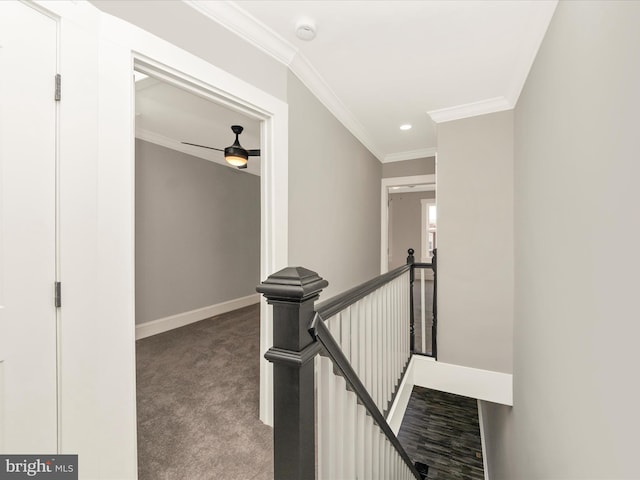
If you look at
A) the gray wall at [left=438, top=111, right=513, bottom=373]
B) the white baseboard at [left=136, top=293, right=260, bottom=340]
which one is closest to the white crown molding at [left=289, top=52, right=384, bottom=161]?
the gray wall at [left=438, top=111, right=513, bottom=373]

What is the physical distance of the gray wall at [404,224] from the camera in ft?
27.7

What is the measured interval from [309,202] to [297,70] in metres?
0.96

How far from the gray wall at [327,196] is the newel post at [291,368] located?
1284 millimetres

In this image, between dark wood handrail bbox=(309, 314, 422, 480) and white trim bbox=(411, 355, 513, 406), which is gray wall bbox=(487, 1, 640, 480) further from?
dark wood handrail bbox=(309, 314, 422, 480)

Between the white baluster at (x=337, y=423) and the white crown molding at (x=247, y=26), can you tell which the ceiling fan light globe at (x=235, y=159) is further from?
the white baluster at (x=337, y=423)

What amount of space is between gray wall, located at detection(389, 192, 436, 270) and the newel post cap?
7.97 meters

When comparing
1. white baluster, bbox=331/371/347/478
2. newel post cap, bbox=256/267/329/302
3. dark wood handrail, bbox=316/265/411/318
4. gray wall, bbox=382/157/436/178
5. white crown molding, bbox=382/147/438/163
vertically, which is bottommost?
white baluster, bbox=331/371/347/478

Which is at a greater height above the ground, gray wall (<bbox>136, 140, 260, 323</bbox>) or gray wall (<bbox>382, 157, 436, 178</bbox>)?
gray wall (<bbox>382, 157, 436, 178</bbox>)

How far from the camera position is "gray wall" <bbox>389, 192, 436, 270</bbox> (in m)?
8.45

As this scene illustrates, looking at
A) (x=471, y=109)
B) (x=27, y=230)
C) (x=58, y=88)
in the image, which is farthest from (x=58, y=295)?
(x=471, y=109)

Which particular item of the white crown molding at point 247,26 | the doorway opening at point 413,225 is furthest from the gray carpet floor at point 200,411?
the doorway opening at point 413,225


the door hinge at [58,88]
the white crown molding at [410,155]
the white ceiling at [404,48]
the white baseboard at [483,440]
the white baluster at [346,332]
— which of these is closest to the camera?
the door hinge at [58,88]

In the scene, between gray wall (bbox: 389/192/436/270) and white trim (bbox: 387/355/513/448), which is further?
gray wall (bbox: 389/192/436/270)

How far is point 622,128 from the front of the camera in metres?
0.90
